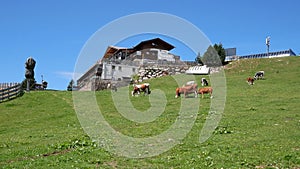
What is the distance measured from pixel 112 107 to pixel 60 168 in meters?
19.8

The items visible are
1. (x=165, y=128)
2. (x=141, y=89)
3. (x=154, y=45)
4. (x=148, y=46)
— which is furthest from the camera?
(x=154, y=45)

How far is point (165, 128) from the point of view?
63.5 feet

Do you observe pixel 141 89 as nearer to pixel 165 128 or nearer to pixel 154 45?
pixel 165 128

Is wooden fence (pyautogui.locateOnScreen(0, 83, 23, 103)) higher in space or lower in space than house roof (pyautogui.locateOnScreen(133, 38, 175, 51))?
lower

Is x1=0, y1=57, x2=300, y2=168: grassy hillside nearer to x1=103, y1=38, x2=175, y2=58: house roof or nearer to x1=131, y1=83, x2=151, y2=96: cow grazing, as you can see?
x1=131, y1=83, x2=151, y2=96: cow grazing

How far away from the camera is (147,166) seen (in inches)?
470

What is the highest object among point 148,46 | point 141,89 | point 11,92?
point 148,46

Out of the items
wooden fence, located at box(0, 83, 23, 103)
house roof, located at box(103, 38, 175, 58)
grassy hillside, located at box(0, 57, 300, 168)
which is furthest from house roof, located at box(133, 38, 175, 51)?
grassy hillside, located at box(0, 57, 300, 168)

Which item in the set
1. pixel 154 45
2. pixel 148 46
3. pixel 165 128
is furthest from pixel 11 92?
pixel 154 45

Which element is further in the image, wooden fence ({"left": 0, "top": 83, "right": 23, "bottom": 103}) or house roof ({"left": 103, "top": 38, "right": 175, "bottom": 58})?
house roof ({"left": 103, "top": 38, "right": 175, "bottom": 58})

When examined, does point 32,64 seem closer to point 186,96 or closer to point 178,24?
point 186,96

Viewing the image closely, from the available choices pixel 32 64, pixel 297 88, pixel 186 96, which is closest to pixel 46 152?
pixel 186 96

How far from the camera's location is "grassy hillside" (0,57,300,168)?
12320mm

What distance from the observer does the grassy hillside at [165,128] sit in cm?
1232
